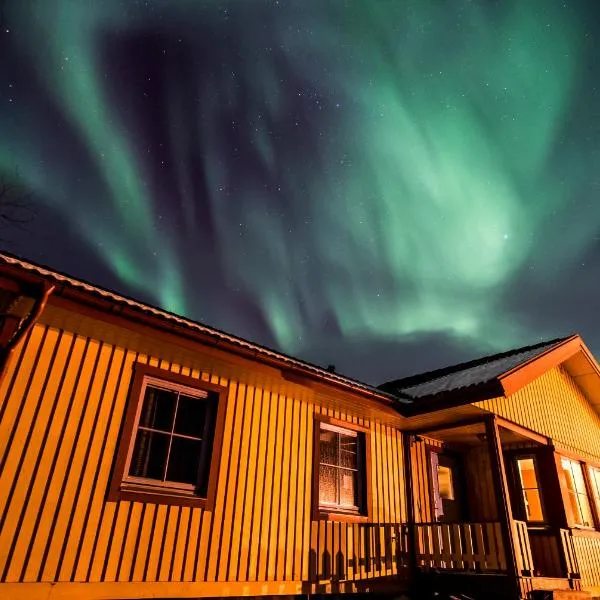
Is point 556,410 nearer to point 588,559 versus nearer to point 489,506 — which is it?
point 489,506

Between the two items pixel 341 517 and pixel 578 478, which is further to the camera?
pixel 578 478

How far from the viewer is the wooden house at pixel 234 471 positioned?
Answer: 5.57 meters

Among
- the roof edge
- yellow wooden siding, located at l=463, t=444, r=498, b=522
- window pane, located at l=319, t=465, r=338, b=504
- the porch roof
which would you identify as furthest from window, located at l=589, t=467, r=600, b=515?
window pane, located at l=319, t=465, r=338, b=504

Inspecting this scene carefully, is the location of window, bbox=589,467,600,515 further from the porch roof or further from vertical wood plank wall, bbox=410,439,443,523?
vertical wood plank wall, bbox=410,439,443,523

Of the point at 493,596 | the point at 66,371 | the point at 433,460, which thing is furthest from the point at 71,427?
the point at 433,460

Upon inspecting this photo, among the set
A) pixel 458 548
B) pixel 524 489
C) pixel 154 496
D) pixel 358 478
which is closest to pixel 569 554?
pixel 524 489

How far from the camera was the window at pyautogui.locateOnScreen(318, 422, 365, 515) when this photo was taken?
28.7 ft

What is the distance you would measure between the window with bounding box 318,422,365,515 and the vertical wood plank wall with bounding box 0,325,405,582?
1.95ft

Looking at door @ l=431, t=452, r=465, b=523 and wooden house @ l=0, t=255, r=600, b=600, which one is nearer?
wooden house @ l=0, t=255, r=600, b=600

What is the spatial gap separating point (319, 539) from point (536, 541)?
6.00m

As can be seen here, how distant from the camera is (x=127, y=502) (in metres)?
6.08

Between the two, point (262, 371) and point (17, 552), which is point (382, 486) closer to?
point (262, 371)

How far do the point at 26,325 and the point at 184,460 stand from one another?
3086 mm

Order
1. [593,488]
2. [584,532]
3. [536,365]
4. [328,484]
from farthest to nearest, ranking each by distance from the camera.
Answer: [593,488] → [584,532] → [536,365] → [328,484]
